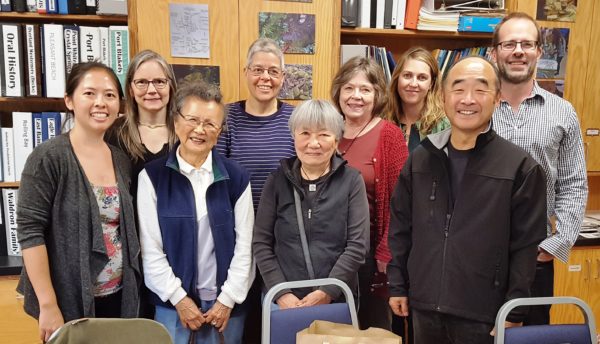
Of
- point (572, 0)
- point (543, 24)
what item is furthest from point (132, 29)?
point (572, 0)

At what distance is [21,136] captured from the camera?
7.63 feet

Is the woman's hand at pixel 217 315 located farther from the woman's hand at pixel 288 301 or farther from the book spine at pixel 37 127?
Answer: the book spine at pixel 37 127

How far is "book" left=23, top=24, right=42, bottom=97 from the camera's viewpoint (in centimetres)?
225

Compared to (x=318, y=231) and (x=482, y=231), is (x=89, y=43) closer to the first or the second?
(x=318, y=231)

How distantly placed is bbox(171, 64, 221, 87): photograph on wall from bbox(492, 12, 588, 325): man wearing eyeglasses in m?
1.34

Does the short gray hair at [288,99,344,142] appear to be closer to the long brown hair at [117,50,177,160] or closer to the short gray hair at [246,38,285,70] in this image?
the short gray hair at [246,38,285,70]

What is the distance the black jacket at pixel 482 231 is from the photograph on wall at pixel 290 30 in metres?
1.15

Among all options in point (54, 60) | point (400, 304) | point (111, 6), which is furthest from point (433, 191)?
point (54, 60)

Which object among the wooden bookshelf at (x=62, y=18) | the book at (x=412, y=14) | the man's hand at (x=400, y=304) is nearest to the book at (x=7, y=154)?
the wooden bookshelf at (x=62, y=18)

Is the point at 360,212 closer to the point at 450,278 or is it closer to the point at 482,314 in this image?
the point at 450,278

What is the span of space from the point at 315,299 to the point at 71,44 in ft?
5.73

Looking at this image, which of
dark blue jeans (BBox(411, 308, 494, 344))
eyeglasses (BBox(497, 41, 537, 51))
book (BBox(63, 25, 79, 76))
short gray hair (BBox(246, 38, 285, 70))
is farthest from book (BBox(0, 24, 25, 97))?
eyeglasses (BBox(497, 41, 537, 51))

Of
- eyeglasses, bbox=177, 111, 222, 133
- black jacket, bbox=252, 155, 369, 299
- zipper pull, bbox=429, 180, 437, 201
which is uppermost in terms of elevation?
eyeglasses, bbox=177, 111, 222, 133

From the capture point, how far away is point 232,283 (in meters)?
1.70
